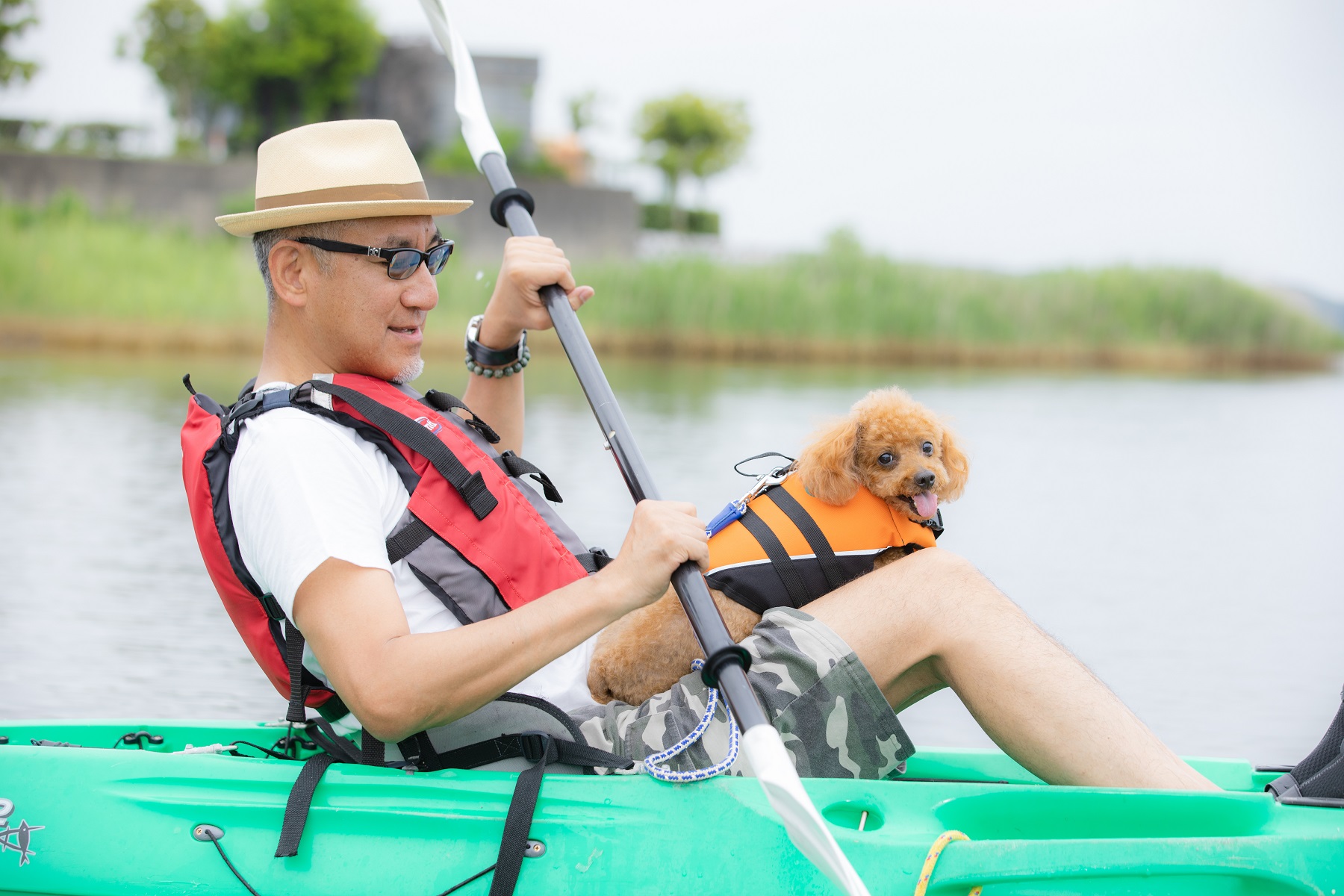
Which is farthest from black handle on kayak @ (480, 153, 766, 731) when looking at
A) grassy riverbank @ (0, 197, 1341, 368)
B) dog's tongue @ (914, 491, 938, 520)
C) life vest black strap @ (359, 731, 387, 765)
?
grassy riverbank @ (0, 197, 1341, 368)

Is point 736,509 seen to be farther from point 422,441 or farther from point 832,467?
point 422,441

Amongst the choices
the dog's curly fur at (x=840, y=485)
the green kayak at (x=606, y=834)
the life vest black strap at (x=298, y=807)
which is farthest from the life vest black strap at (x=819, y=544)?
the life vest black strap at (x=298, y=807)

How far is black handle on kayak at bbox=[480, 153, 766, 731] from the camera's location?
205cm

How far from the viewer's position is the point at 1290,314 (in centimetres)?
2152

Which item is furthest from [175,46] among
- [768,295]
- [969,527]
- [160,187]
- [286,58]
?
[969,527]

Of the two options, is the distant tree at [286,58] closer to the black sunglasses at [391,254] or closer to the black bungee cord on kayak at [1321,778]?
the black sunglasses at [391,254]

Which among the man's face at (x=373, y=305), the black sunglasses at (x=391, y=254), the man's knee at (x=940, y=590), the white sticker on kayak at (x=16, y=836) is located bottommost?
the white sticker on kayak at (x=16, y=836)

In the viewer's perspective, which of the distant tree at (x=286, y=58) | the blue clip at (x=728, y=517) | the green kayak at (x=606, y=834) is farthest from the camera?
the distant tree at (x=286, y=58)

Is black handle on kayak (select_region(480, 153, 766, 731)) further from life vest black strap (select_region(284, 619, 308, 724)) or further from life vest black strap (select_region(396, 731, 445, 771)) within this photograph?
life vest black strap (select_region(284, 619, 308, 724))

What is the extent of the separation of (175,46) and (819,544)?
128 ft

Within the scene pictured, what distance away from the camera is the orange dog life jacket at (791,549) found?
252 centimetres

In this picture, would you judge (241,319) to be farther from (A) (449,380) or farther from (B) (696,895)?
(B) (696,895)

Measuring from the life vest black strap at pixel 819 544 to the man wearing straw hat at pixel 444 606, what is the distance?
0.82 ft

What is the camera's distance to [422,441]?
7.09 ft
